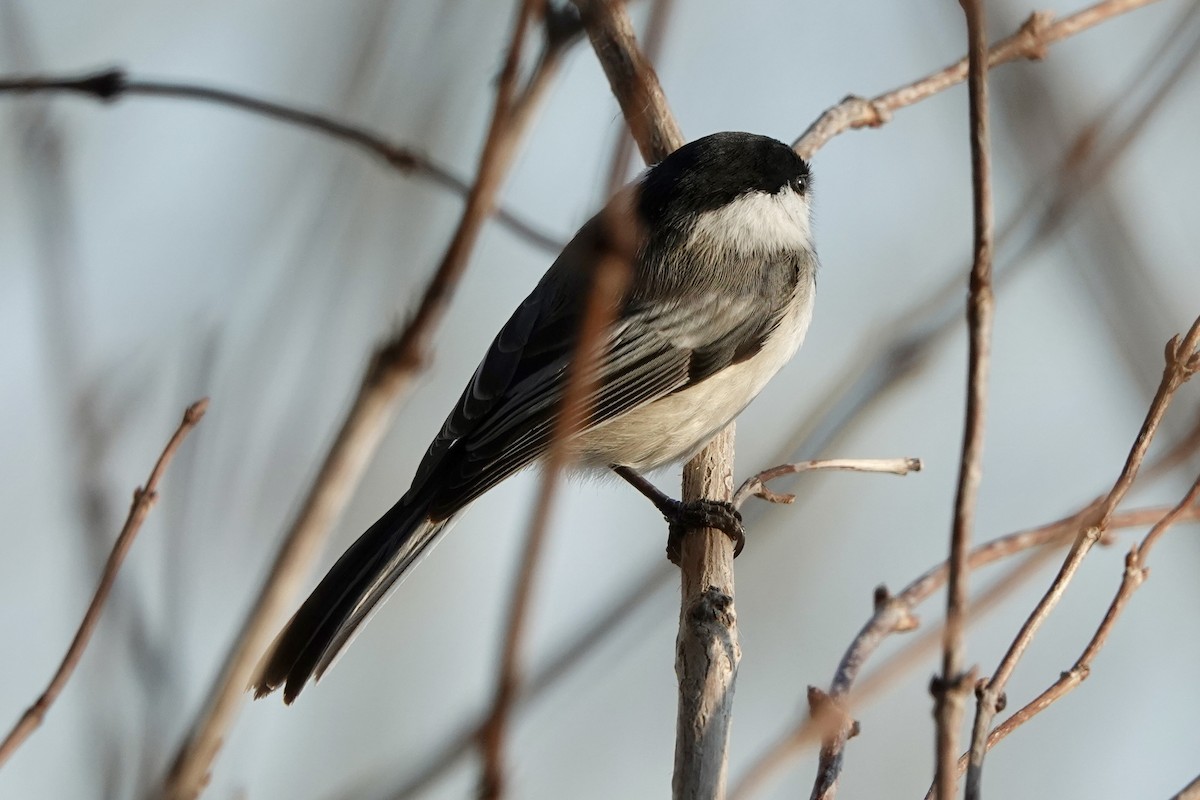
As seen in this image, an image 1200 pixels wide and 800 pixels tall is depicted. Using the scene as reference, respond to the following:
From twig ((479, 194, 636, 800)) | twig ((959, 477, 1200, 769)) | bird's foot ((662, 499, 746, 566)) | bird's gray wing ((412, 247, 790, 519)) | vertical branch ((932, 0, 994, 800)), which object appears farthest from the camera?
bird's gray wing ((412, 247, 790, 519))

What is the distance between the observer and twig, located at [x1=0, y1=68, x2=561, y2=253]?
97 centimetres

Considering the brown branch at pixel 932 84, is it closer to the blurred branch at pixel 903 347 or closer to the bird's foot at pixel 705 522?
the blurred branch at pixel 903 347

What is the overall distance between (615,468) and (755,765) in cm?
A: 178

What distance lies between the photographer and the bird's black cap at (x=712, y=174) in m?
2.62

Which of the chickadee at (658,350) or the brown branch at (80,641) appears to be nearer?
the brown branch at (80,641)

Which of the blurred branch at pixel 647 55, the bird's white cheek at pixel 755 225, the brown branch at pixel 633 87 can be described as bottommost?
the blurred branch at pixel 647 55

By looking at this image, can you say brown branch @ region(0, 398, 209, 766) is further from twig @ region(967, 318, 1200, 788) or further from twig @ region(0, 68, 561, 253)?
twig @ region(967, 318, 1200, 788)

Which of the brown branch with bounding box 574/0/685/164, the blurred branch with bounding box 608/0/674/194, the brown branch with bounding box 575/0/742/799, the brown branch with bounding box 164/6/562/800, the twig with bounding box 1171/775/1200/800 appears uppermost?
the brown branch with bounding box 574/0/685/164

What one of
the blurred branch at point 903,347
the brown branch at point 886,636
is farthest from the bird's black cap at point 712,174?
the brown branch at point 886,636

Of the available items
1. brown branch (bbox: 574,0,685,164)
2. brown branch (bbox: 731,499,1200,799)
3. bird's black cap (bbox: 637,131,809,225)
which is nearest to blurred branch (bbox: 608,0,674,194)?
brown branch (bbox: 731,499,1200,799)

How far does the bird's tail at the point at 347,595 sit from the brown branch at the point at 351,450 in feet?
4.17

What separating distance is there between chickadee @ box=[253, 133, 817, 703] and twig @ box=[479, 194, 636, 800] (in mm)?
1578

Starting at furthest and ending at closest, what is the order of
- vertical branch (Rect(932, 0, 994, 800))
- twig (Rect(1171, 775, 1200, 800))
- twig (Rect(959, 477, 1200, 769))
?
twig (Rect(959, 477, 1200, 769)) < twig (Rect(1171, 775, 1200, 800)) < vertical branch (Rect(932, 0, 994, 800))

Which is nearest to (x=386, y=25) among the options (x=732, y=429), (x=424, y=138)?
(x=424, y=138)
